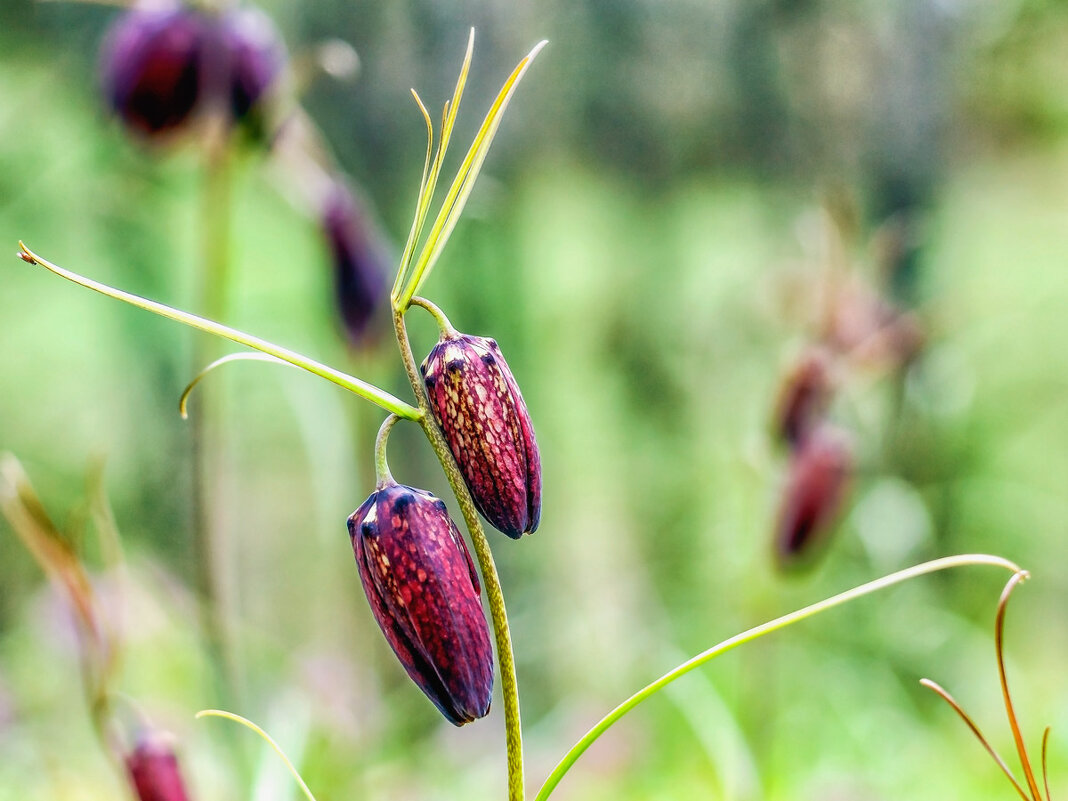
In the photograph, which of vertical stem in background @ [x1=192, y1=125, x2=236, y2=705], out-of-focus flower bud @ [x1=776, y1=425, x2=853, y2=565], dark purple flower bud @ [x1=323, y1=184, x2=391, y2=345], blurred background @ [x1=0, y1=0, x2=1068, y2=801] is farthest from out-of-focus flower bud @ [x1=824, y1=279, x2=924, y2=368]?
vertical stem in background @ [x1=192, y1=125, x2=236, y2=705]

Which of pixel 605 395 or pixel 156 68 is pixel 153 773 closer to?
pixel 156 68

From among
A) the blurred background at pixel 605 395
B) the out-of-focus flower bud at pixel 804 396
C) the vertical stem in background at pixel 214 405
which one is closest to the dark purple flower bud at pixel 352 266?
the blurred background at pixel 605 395

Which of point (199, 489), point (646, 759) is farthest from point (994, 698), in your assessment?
point (199, 489)

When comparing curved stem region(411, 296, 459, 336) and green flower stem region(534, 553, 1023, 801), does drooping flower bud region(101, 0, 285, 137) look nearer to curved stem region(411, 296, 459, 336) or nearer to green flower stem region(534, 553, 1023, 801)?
curved stem region(411, 296, 459, 336)

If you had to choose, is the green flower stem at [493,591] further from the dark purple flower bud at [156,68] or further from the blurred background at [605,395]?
the dark purple flower bud at [156,68]

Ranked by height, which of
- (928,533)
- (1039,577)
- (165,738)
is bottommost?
(1039,577)

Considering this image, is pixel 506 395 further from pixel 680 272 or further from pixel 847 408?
pixel 680 272
